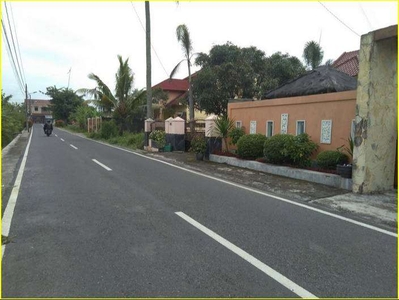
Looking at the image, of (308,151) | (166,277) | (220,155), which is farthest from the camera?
(220,155)

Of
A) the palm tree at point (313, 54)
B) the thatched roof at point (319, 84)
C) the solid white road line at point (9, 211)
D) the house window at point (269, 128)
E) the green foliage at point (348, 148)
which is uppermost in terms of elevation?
the palm tree at point (313, 54)

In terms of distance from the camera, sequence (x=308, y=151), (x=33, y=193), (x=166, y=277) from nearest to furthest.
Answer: (x=166, y=277)
(x=33, y=193)
(x=308, y=151)

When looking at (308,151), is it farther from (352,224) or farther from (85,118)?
(85,118)

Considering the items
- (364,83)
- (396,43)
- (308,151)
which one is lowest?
(308,151)

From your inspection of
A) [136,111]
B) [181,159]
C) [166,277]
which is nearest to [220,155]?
[181,159]

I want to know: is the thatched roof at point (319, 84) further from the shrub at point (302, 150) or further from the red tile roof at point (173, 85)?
the red tile roof at point (173, 85)

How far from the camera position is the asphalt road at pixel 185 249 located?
3258mm

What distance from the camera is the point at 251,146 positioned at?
11.6 m

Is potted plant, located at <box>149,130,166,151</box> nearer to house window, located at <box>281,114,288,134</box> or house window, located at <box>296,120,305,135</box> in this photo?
house window, located at <box>281,114,288,134</box>

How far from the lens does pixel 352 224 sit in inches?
212

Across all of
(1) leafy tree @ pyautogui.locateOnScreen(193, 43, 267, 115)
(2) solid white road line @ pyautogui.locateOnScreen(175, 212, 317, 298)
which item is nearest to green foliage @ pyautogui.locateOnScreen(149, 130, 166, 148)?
(1) leafy tree @ pyautogui.locateOnScreen(193, 43, 267, 115)

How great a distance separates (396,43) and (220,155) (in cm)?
729

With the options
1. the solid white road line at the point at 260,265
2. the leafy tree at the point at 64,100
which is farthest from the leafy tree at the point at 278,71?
the leafy tree at the point at 64,100

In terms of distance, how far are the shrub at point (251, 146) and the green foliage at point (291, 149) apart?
1.04 metres
